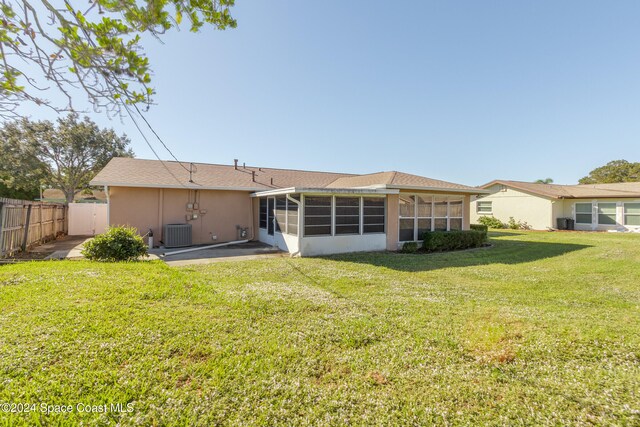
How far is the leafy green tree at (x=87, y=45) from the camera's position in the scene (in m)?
3.03

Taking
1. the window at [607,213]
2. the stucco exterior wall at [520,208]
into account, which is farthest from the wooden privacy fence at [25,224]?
the window at [607,213]

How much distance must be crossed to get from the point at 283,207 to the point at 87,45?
8700mm

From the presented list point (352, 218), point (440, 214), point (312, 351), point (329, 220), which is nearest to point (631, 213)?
point (440, 214)

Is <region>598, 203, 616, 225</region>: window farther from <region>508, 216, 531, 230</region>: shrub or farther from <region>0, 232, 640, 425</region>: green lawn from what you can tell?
<region>0, 232, 640, 425</region>: green lawn

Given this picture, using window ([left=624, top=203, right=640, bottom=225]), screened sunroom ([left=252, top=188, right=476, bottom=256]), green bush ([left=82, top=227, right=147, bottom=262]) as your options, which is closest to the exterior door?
screened sunroom ([left=252, top=188, right=476, bottom=256])

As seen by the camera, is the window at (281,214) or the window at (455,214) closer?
the window at (281,214)

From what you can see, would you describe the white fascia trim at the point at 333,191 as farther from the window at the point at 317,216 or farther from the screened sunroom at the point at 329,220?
the window at the point at 317,216

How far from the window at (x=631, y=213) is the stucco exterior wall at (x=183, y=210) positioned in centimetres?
2481

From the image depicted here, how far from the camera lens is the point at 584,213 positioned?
21016mm

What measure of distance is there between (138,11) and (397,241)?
36.3 feet

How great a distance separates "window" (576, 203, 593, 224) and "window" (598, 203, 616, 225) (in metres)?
0.48

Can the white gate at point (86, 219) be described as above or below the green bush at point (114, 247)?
above

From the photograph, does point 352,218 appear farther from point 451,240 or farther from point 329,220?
point 451,240

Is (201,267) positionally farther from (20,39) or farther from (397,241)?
(397,241)
